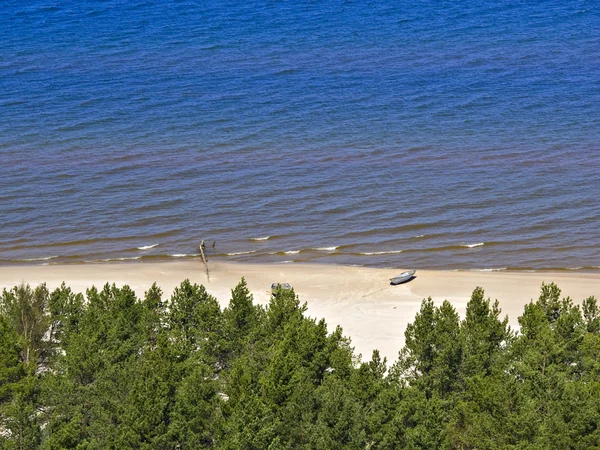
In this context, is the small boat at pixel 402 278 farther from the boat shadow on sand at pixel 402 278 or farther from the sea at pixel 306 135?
the sea at pixel 306 135

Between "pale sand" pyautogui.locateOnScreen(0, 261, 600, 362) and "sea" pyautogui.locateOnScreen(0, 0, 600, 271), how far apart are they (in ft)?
5.99

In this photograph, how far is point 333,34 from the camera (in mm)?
102500

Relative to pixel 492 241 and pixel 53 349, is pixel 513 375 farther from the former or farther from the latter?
pixel 492 241

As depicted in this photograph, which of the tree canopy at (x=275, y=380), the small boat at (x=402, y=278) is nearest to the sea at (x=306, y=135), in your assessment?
the small boat at (x=402, y=278)

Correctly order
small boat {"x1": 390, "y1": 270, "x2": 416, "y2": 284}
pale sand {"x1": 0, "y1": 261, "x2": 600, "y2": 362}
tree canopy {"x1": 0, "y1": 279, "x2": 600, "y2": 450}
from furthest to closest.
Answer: small boat {"x1": 390, "y1": 270, "x2": 416, "y2": 284}
pale sand {"x1": 0, "y1": 261, "x2": 600, "y2": 362}
tree canopy {"x1": 0, "y1": 279, "x2": 600, "y2": 450}

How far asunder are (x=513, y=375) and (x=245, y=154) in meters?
41.8

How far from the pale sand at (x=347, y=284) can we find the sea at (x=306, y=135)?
5.99 feet

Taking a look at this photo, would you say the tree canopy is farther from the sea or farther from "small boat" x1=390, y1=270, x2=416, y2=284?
the sea

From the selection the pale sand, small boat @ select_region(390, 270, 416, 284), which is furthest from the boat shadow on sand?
the pale sand

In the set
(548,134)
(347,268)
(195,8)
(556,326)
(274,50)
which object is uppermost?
(195,8)

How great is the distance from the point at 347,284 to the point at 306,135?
89.9 ft

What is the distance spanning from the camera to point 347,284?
162 ft

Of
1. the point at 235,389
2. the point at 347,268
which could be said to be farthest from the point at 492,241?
the point at 235,389

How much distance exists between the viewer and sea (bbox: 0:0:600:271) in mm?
56750
